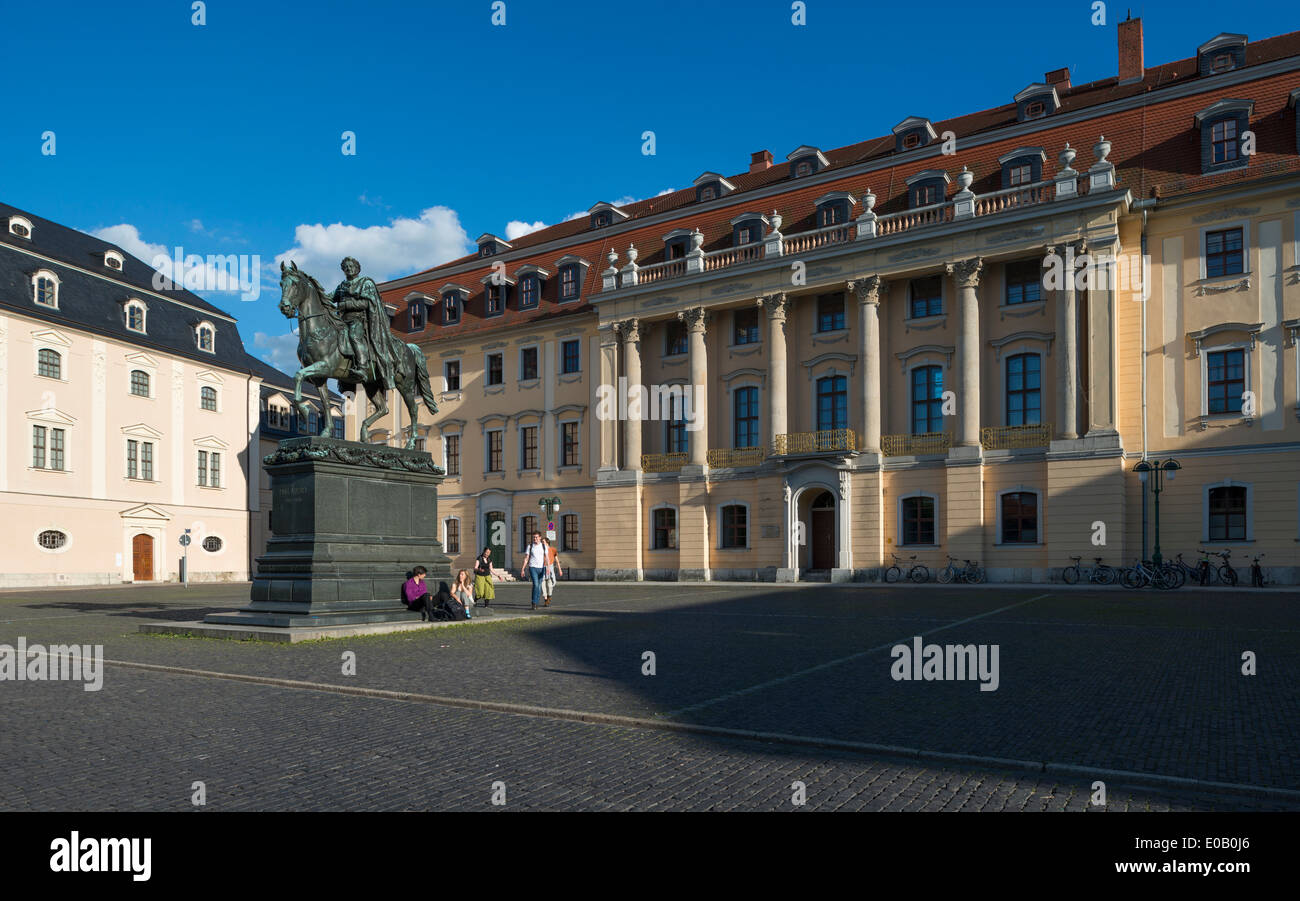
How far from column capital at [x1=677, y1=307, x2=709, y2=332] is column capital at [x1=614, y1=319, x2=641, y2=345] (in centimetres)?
235

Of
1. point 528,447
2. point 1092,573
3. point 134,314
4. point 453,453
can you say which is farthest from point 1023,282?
point 134,314

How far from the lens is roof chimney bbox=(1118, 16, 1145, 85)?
39594mm

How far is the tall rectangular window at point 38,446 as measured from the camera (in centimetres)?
4391

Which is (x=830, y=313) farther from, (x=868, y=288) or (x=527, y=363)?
(x=527, y=363)

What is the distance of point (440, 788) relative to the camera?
6.09m

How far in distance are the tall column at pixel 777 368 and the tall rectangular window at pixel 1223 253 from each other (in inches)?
600

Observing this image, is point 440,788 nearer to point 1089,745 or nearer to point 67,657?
point 1089,745

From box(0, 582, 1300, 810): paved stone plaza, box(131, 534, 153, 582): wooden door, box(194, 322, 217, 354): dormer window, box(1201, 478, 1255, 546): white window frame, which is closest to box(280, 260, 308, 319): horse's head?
box(0, 582, 1300, 810): paved stone plaza

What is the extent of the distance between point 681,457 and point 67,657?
104 feet

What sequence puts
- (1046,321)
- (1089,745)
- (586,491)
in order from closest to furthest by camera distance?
(1089,745)
(1046,321)
(586,491)

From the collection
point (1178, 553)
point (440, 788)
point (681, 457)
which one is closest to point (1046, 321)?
point (1178, 553)

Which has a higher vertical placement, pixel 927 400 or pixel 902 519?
pixel 927 400

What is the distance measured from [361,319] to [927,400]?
25.4 metres

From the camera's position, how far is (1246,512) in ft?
103
